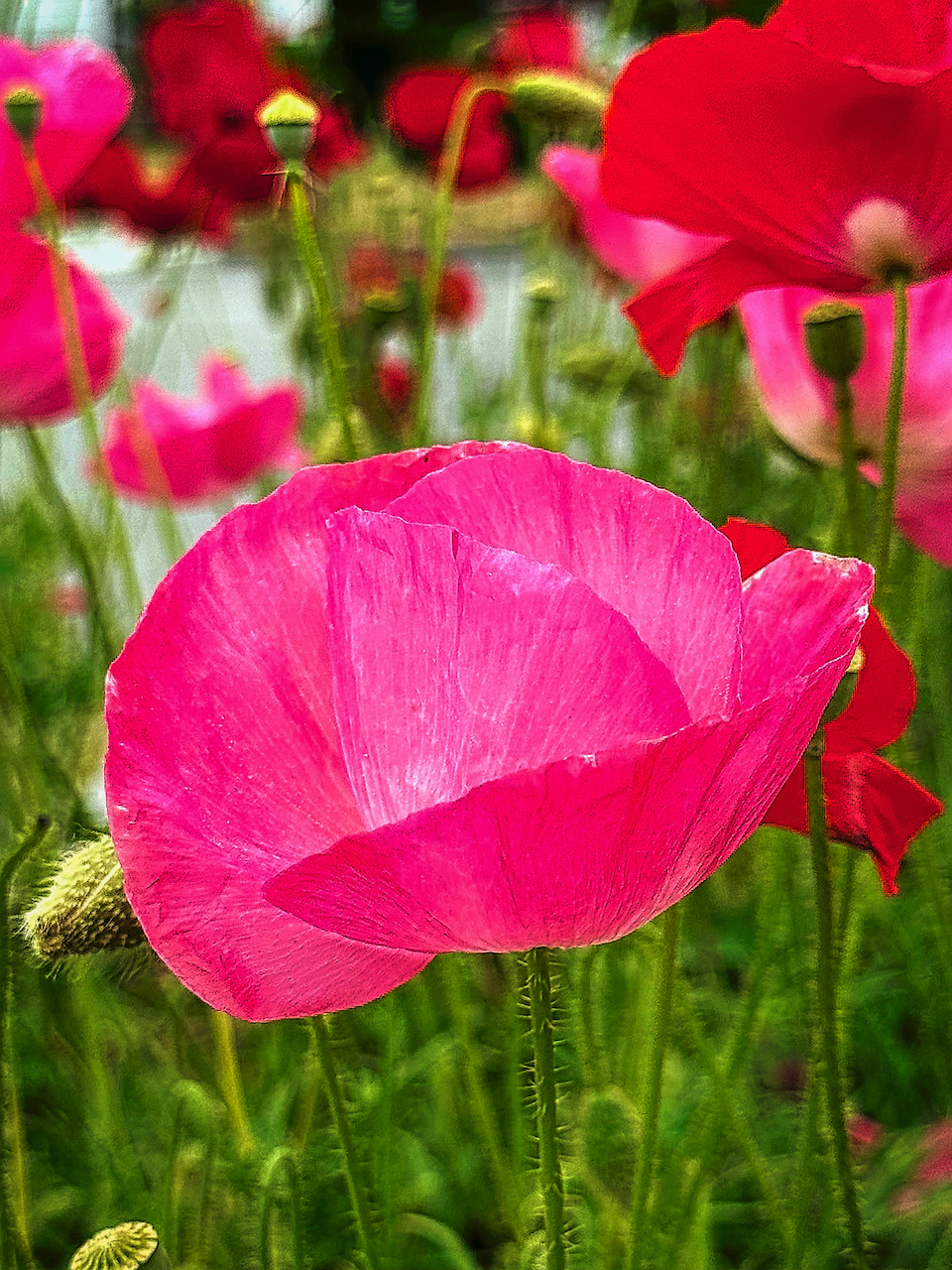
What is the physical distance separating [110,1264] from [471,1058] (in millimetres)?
180

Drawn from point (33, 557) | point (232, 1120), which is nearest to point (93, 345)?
point (232, 1120)

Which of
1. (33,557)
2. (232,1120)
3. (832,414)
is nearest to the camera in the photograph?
(832,414)

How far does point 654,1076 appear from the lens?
285 millimetres

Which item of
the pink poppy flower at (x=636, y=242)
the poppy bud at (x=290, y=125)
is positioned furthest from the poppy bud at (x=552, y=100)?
the poppy bud at (x=290, y=125)

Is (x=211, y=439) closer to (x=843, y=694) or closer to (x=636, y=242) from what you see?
(x=636, y=242)

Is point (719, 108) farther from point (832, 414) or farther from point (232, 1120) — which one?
point (232, 1120)

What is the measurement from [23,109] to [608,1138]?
1.13 ft

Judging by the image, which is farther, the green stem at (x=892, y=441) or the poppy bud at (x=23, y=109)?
the poppy bud at (x=23, y=109)

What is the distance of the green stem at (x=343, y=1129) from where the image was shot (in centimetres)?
27

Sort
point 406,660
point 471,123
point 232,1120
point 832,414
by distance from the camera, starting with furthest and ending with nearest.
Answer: point 471,123 → point 232,1120 → point 832,414 → point 406,660

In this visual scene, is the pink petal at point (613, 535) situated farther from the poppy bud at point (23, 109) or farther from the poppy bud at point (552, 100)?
the poppy bud at point (552, 100)

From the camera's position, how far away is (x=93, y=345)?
0.52 m

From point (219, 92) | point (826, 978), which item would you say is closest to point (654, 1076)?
point (826, 978)

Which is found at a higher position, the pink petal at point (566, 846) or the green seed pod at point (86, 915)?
the pink petal at point (566, 846)
